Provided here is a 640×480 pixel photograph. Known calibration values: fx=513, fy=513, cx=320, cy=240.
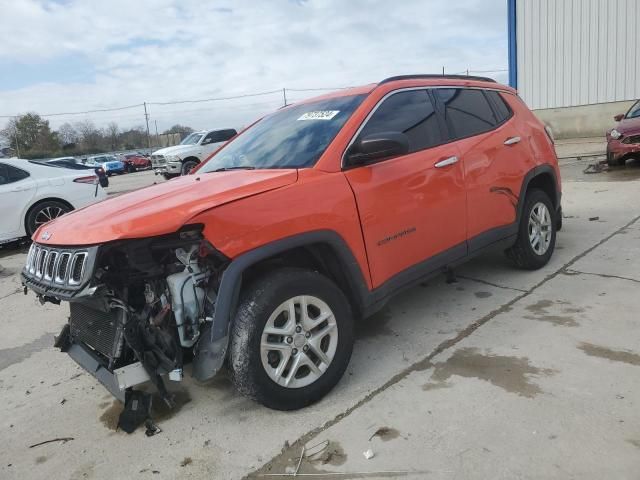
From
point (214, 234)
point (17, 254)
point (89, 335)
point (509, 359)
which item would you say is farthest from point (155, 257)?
point (17, 254)

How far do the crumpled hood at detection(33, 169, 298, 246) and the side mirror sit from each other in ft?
1.33

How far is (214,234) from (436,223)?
1694mm

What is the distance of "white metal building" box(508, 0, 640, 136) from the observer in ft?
58.7

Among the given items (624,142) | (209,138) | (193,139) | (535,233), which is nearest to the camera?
(535,233)

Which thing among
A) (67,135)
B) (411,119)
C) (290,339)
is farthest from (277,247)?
(67,135)

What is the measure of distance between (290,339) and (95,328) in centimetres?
109

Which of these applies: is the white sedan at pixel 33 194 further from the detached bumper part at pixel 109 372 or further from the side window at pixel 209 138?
the side window at pixel 209 138

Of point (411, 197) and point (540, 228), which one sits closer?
point (411, 197)

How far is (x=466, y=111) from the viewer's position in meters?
4.16

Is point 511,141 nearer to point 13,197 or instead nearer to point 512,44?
point 13,197

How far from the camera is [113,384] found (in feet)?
8.64

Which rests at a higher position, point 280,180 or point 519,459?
point 280,180

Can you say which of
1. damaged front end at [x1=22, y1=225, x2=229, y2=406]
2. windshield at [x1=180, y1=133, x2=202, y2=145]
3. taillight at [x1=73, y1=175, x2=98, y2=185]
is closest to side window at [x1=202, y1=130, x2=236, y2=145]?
windshield at [x1=180, y1=133, x2=202, y2=145]

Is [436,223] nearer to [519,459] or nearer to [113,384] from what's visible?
[519,459]
